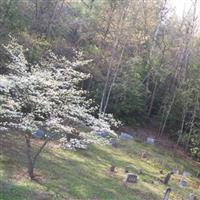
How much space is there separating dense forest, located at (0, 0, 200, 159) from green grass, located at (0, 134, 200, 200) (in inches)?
306

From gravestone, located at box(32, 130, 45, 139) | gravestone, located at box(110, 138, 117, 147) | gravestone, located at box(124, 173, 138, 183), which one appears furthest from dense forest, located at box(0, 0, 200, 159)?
gravestone, located at box(124, 173, 138, 183)

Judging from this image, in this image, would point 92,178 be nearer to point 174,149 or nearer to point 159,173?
point 159,173

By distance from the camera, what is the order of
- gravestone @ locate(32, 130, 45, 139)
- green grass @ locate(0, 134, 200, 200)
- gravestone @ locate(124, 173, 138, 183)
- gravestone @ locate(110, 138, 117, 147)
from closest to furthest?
green grass @ locate(0, 134, 200, 200) < gravestone @ locate(124, 173, 138, 183) < gravestone @ locate(32, 130, 45, 139) < gravestone @ locate(110, 138, 117, 147)

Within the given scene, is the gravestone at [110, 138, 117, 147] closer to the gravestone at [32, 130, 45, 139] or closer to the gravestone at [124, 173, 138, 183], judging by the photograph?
the gravestone at [32, 130, 45, 139]

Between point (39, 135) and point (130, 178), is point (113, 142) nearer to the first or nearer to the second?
point (39, 135)

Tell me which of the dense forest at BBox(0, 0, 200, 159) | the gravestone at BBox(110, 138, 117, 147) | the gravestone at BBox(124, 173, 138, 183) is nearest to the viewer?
the gravestone at BBox(124, 173, 138, 183)

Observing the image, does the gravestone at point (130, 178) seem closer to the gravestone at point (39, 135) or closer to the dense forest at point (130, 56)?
the gravestone at point (39, 135)

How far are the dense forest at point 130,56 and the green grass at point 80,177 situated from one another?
7.76 metres

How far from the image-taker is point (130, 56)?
36750 mm

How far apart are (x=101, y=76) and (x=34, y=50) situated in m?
9.46

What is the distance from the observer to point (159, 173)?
851 inches

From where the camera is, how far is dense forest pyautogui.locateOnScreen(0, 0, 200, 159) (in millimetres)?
31562

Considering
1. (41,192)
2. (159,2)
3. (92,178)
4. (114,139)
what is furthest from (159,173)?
(159,2)

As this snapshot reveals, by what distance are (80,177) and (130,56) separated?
→ 73.6ft
